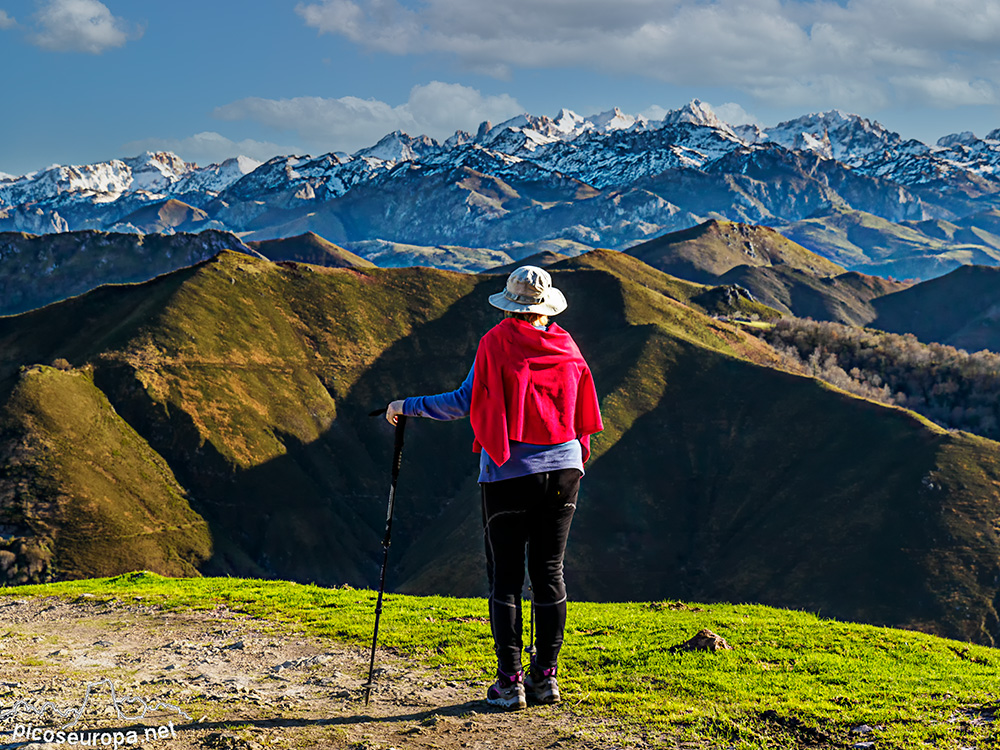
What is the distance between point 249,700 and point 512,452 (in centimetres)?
455

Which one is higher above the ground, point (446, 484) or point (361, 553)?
point (446, 484)

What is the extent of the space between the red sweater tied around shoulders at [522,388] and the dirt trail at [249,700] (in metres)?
3.03

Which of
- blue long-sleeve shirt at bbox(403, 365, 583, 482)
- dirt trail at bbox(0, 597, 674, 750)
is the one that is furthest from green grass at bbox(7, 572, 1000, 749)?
blue long-sleeve shirt at bbox(403, 365, 583, 482)

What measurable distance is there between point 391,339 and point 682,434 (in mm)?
54578

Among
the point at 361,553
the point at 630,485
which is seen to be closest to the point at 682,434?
the point at 630,485

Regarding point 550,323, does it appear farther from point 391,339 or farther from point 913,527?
point 391,339

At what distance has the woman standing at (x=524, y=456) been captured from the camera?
8.96 meters

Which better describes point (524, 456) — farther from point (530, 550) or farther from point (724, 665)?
point (724, 665)

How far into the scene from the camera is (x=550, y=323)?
9.59 m

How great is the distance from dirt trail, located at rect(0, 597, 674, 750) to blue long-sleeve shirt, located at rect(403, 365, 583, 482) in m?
2.81

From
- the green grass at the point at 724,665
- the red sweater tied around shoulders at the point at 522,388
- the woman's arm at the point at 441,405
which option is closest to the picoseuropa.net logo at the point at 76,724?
the green grass at the point at 724,665

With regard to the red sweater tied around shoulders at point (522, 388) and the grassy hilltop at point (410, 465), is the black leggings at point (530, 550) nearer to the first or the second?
the red sweater tied around shoulders at point (522, 388)

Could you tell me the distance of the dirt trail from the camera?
8539 millimetres

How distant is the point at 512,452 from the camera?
899 centimetres
